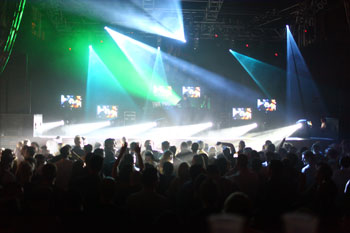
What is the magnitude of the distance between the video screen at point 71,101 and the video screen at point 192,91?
526 centimetres

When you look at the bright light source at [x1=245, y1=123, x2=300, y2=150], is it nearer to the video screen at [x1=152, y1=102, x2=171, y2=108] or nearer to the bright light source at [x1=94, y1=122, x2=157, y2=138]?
the video screen at [x1=152, y1=102, x2=171, y2=108]

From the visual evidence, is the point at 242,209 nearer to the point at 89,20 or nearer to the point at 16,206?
the point at 16,206

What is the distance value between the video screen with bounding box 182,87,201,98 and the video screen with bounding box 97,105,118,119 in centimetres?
365

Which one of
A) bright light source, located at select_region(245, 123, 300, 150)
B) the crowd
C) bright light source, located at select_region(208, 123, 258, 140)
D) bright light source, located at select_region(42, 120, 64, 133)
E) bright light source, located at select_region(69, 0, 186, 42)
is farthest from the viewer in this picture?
bright light source, located at select_region(208, 123, 258, 140)

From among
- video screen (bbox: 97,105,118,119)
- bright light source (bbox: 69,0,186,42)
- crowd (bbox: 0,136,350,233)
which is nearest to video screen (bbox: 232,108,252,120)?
bright light source (bbox: 69,0,186,42)

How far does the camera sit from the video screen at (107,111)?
53.5ft

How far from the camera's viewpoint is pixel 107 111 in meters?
16.4

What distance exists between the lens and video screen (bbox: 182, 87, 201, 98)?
17094 millimetres

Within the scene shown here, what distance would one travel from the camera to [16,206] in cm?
260

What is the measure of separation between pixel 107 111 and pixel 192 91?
14.6 ft

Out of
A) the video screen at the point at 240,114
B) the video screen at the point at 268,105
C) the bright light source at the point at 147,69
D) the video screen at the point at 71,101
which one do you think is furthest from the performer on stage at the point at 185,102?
the video screen at the point at 71,101

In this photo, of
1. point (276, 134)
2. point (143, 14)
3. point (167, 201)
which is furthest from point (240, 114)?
point (167, 201)

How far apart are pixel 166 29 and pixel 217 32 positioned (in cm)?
236

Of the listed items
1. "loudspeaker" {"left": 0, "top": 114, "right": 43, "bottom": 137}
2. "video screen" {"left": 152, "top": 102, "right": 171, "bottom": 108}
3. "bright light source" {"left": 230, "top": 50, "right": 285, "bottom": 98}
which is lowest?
"loudspeaker" {"left": 0, "top": 114, "right": 43, "bottom": 137}
